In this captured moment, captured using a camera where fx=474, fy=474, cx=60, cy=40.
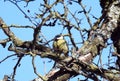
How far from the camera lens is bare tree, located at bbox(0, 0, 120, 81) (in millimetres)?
5074

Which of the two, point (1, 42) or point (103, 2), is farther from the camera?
point (103, 2)

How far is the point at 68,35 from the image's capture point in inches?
218

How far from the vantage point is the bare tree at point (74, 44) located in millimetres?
5074

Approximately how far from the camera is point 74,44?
5516mm

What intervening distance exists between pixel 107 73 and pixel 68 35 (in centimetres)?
66

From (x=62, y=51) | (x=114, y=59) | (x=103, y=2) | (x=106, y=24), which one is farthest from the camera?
(x=103, y=2)

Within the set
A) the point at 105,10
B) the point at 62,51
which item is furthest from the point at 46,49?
the point at 105,10

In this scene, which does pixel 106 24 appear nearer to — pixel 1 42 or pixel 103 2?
pixel 103 2

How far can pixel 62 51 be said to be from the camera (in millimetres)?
5398

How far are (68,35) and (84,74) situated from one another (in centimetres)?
63

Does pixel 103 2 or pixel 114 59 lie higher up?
pixel 103 2

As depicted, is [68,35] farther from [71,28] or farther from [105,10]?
[105,10]

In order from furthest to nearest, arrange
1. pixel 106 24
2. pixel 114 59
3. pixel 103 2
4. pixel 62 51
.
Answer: pixel 103 2 < pixel 106 24 < pixel 62 51 < pixel 114 59

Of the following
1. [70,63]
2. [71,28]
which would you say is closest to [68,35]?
[71,28]
